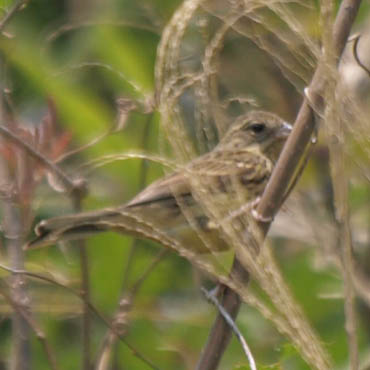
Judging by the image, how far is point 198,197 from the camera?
105 inches

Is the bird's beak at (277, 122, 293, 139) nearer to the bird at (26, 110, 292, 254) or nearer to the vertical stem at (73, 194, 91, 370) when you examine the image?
the bird at (26, 110, 292, 254)

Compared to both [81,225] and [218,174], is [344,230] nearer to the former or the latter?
[218,174]

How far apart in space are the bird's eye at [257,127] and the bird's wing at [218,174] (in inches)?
4.3

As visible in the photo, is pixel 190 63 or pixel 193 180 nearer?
pixel 193 180

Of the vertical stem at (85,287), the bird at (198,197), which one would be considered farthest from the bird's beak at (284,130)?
the vertical stem at (85,287)

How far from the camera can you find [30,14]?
5.05 m

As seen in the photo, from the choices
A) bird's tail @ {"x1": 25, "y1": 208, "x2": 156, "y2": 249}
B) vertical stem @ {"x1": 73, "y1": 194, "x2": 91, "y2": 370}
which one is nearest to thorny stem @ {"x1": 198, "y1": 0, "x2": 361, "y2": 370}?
vertical stem @ {"x1": 73, "y1": 194, "x2": 91, "y2": 370}

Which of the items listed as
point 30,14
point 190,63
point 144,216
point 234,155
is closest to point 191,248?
point 144,216

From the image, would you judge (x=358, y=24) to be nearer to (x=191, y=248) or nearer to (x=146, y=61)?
(x=146, y=61)

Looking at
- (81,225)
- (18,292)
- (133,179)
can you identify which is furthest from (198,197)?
(133,179)

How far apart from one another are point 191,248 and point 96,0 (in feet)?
4.33

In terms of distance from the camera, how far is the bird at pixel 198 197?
279 centimetres

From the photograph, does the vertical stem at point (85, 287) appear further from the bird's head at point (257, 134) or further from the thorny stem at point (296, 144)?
the bird's head at point (257, 134)

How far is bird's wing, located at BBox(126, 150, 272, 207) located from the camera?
A: 3.38m
